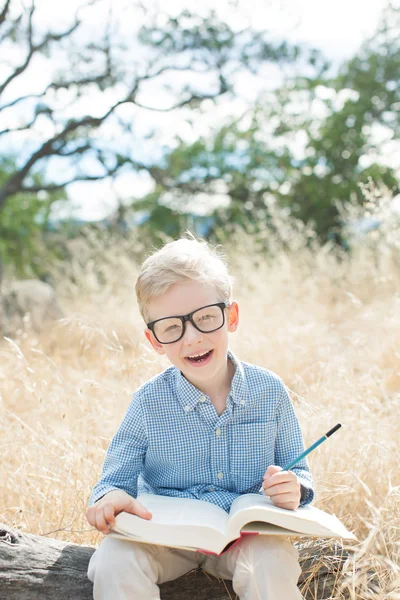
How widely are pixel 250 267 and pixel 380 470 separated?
4.19 meters

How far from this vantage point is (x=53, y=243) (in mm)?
13742

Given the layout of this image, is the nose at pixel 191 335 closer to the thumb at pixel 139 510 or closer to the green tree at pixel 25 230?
the thumb at pixel 139 510

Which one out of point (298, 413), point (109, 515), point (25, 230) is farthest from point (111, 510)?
point (25, 230)

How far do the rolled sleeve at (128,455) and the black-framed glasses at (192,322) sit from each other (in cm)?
23

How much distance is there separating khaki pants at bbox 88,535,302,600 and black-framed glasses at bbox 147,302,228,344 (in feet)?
1.82

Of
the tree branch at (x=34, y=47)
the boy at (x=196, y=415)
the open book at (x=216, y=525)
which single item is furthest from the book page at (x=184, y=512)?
the tree branch at (x=34, y=47)

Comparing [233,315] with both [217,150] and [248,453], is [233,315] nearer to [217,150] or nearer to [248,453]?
[248,453]

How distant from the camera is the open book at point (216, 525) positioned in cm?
147

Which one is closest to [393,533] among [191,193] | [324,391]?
[324,391]

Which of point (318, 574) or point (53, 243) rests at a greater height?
point (53, 243)

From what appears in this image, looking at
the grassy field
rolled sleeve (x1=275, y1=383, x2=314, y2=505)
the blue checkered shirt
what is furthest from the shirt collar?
the grassy field

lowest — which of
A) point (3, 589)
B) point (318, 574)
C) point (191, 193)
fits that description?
point (318, 574)

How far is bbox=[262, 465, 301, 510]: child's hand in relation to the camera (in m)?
1.62

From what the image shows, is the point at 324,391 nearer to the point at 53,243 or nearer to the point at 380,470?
the point at 380,470
